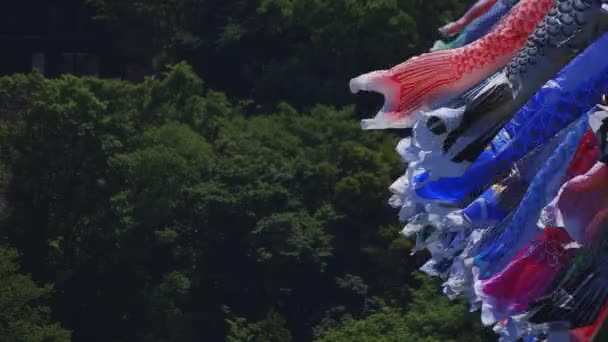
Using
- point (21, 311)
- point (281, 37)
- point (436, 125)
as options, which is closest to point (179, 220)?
point (21, 311)

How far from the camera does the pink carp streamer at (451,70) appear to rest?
21.4m

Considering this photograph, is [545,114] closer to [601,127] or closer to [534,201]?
[534,201]

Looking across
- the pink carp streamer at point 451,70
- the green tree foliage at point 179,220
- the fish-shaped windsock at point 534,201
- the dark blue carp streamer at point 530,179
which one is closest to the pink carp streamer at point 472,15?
the pink carp streamer at point 451,70

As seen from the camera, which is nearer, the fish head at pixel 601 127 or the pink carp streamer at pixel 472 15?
the fish head at pixel 601 127

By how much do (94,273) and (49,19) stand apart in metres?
17.4

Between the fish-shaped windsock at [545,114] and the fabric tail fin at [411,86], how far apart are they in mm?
1376

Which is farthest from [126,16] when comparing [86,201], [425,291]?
[425,291]

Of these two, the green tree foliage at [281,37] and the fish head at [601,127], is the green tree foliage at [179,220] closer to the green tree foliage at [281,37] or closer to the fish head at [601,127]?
the green tree foliage at [281,37]

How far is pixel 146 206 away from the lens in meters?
48.2

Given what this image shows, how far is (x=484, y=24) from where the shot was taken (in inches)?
963

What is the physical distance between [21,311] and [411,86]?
73.4ft

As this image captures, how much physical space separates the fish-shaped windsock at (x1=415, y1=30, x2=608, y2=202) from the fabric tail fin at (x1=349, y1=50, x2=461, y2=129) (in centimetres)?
138

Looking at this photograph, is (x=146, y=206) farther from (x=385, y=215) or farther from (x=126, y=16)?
(x=126, y=16)

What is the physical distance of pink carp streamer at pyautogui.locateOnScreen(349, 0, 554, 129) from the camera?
21.4 meters
